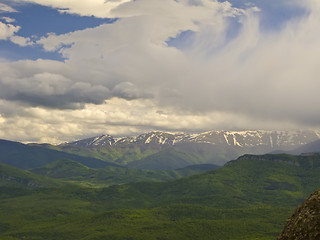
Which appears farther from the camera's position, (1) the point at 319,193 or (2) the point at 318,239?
(1) the point at 319,193

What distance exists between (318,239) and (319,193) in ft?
29.1

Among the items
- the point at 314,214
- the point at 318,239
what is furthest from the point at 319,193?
the point at 318,239

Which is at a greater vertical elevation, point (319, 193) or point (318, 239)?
point (319, 193)

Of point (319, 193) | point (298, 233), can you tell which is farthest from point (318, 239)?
point (319, 193)

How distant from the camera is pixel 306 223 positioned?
5291cm

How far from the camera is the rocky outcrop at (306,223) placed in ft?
168

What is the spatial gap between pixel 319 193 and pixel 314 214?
15.3ft

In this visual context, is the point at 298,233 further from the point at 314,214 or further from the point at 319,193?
the point at 319,193

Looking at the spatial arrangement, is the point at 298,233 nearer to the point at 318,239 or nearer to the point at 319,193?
the point at 318,239

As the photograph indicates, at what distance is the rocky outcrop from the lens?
2018 inches

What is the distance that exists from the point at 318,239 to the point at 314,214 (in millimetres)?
4305

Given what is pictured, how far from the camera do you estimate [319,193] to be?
56.4 m

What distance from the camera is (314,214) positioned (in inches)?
2090

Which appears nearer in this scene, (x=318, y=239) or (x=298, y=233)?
(x=318, y=239)
